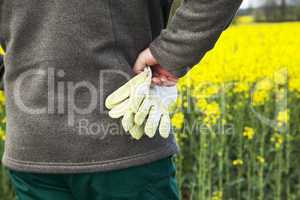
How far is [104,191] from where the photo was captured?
117 cm

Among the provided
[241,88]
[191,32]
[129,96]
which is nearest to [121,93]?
[129,96]

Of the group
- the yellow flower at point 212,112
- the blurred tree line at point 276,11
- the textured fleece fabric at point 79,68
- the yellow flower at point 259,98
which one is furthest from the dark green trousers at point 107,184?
the blurred tree line at point 276,11

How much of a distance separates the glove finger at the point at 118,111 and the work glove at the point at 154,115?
0.09ft

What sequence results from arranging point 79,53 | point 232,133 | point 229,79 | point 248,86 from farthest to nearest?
point 229,79
point 248,86
point 232,133
point 79,53

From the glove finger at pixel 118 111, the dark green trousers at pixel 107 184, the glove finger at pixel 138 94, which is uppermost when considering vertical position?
the glove finger at pixel 138 94

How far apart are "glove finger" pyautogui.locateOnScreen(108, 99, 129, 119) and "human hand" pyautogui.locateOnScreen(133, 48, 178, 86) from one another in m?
0.09

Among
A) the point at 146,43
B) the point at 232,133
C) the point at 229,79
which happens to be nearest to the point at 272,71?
the point at 229,79

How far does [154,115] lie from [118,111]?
74 mm

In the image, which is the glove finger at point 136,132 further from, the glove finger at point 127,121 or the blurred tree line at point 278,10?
the blurred tree line at point 278,10

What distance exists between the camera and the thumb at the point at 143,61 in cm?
116

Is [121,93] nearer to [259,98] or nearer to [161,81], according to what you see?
[161,81]

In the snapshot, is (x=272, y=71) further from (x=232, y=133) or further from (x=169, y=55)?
(x=169, y=55)

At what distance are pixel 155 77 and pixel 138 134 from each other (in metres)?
0.13

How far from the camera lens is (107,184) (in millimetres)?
1170
